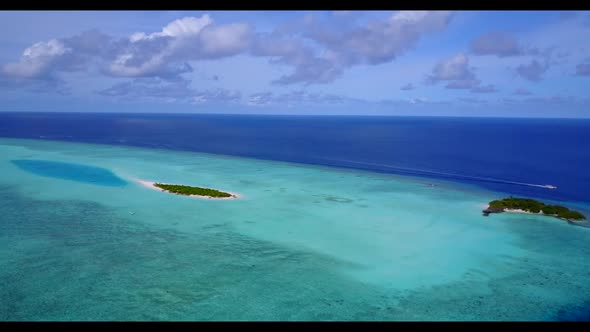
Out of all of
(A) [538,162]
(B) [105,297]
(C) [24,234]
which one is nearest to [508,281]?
(B) [105,297]

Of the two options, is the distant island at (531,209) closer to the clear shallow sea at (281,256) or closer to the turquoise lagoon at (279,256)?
the clear shallow sea at (281,256)

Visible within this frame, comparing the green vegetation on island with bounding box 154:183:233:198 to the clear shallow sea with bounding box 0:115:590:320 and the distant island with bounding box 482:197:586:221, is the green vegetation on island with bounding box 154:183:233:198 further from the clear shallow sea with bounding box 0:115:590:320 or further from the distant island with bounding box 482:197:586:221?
the distant island with bounding box 482:197:586:221

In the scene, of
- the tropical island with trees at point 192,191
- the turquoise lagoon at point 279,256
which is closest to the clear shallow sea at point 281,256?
the turquoise lagoon at point 279,256

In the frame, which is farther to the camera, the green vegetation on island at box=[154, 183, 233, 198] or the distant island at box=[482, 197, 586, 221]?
the green vegetation on island at box=[154, 183, 233, 198]

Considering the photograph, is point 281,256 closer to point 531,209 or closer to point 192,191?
point 192,191

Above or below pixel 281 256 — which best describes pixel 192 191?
above

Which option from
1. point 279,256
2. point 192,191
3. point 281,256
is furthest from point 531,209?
point 192,191

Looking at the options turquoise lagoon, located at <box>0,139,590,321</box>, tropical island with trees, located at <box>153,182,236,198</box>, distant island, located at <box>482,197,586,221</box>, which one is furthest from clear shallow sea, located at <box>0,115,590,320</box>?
tropical island with trees, located at <box>153,182,236,198</box>
